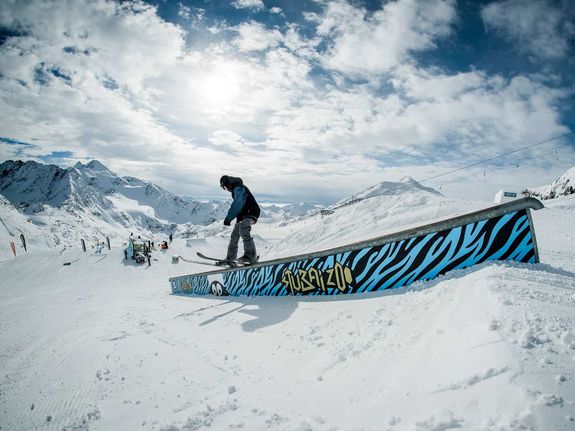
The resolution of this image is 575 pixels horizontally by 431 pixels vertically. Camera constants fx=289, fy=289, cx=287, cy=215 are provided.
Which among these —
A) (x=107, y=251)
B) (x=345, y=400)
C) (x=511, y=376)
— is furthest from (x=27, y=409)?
(x=107, y=251)

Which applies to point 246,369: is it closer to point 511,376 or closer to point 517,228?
point 511,376

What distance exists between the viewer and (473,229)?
15.4 ft

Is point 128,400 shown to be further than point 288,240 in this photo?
No

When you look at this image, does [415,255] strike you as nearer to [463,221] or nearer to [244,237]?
[463,221]

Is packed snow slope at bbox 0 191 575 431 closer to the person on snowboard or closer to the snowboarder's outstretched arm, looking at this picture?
the person on snowboard

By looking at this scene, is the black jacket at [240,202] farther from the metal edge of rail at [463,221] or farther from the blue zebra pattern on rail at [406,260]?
the metal edge of rail at [463,221]

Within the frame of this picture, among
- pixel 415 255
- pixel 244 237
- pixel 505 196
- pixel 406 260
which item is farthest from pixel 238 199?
pixel 505 196

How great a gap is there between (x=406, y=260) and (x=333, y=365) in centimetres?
272

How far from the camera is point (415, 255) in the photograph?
16.8 ft

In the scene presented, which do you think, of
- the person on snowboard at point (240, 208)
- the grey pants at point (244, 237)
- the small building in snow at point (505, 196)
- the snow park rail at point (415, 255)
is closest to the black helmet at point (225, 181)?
the person on snowboard at point (240, 208)

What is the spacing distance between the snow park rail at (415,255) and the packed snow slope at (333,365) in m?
0.35

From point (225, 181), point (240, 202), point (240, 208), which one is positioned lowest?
point (240, 208)

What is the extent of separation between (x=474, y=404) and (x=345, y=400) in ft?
3.26

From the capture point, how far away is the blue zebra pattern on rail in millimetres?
4469
